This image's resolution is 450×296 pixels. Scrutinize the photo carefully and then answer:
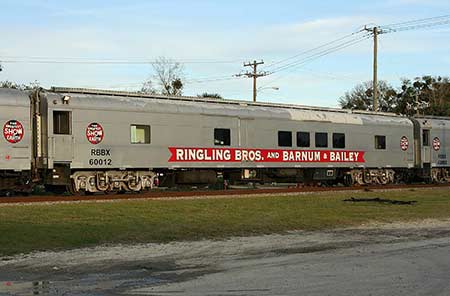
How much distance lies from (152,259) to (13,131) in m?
12.1

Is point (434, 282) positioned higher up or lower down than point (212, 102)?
lower down

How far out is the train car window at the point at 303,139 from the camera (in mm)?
28906

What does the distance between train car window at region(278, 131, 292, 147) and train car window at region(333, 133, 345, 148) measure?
10.0 ft

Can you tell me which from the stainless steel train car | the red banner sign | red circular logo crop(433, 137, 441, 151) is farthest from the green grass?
red circular logo crop(433, 137, 441, 151)

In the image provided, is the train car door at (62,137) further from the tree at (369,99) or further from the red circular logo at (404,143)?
the tree at (369,99)

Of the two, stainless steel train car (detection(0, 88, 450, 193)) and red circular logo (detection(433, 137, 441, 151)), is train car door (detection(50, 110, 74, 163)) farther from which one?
red circular logo (detection(433, 137, 441, 151))

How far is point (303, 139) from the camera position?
2909cm

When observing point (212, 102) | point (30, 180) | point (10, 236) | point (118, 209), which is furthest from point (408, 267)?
point (212, 102)

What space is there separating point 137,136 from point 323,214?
8.94 metres

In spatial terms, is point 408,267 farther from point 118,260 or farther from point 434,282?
point 118,260

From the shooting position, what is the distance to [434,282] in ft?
28.1

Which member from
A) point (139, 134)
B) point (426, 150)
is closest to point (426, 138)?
point (426, 150)

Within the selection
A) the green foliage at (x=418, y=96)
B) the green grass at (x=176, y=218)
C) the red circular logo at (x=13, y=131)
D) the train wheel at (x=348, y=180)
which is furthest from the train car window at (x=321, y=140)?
the green foliage at (x=418, y=96)

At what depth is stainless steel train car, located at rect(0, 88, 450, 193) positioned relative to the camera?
21.8 m
